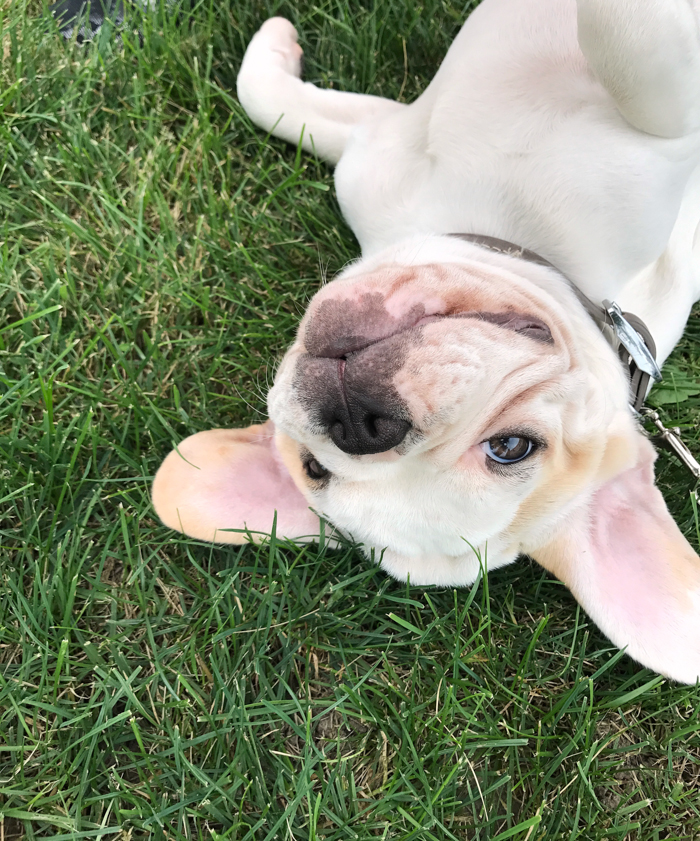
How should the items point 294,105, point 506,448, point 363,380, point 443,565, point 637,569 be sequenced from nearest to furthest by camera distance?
Result: point 363,380 → point 506,448 → point 637,569 → point 443,565 → point 294,105

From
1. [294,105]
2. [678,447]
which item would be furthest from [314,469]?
[294,105]

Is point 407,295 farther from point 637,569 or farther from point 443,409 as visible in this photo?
point 637,569

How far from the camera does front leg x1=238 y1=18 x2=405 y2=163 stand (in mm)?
3189

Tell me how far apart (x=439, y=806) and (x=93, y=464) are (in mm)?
1942

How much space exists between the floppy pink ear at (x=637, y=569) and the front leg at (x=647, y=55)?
3.54 feet

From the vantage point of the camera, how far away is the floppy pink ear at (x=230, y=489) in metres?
2.45

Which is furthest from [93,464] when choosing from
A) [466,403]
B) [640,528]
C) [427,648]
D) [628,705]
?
[628,705]

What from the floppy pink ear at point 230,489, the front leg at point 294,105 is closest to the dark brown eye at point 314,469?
the floppy pink ear at point 230,489

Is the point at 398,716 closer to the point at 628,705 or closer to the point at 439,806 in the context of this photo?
the point at 439,806

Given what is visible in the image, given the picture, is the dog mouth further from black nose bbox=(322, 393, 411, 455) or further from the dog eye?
the dog eye

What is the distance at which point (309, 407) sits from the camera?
6.07ft

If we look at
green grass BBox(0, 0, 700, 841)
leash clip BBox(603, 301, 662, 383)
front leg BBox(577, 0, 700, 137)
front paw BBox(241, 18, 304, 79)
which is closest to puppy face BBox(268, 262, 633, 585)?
leash clip BBox(603, 301, 662, 383)

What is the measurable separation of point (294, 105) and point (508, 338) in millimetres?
2021

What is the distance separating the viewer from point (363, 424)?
177cm
